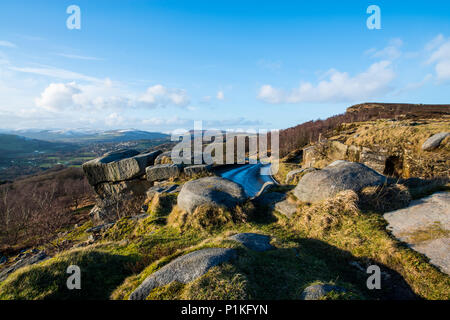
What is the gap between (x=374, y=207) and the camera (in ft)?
27.1

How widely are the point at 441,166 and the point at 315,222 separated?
43.9ft

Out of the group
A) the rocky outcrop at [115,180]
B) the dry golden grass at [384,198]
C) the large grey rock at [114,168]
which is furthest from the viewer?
the large grey rock at [114,168]

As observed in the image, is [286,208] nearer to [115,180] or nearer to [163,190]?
[163,190]

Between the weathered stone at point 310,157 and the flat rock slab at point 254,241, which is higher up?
the weathered stone at point 310,157

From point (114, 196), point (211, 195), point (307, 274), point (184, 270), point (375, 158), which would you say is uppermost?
point (375, 158)

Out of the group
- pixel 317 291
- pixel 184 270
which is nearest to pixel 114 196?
pixel 184 270

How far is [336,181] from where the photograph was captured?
9031 millimetres

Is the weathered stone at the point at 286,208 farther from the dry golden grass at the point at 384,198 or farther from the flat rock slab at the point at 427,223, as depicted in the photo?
the flat rock slab at the point at 427,223

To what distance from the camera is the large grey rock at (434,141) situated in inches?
620

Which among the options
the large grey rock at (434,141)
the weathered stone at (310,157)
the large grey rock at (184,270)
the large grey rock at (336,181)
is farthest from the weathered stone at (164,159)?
the large grey rock at (434,141)

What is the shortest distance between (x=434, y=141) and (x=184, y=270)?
21715mm

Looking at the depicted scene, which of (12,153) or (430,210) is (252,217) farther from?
(12,153)

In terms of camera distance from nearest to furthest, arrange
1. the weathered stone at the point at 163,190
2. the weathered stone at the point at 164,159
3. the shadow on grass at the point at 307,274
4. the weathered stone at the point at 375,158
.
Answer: the shadow on grass at the point at 307,274
the weathered stone at the point at 163,190
the weathered stone at the point at 375,158
the weathered stone at the point at 164,159

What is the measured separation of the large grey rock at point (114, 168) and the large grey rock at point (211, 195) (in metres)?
8.79
